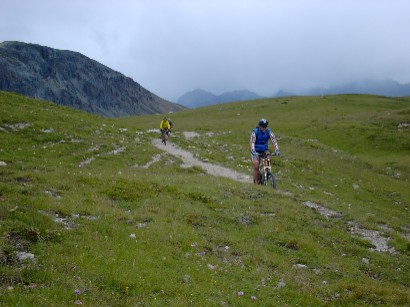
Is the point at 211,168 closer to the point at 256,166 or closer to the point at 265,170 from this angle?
the point at 256,166

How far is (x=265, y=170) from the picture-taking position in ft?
77.6

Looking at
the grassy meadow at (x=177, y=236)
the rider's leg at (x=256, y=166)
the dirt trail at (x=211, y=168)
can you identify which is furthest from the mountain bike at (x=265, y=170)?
the dirt trail at (x=211, y=168)

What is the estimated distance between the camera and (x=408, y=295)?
11023 mm

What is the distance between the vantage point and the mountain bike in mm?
23328

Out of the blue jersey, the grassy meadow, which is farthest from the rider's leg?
the grassy meadow

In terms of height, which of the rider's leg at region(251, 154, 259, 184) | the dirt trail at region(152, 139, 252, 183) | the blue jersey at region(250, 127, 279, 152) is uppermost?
the blue jersey at region(250, 127, 279, 152)

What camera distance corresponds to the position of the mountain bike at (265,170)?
76.5ft

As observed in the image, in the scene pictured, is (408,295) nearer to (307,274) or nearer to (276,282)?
(307,274)

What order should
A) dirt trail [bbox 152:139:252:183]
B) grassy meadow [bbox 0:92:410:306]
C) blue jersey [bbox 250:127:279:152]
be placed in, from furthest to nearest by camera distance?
1. dirt trail [bbox 152:139:252:183]
2. blue jersey [bbox 250:127:279:152]
3. grassy meadow [bbox 0:92:410:306]

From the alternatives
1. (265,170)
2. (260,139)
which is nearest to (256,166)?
(265,170)

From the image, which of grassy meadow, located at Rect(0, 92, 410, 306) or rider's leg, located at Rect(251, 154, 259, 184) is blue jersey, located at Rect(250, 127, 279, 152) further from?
grassy meadow, located at Rect(0, 92, 410, 306)

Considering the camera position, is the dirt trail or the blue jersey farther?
the dirt trail

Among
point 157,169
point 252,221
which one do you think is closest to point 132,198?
point 252,221

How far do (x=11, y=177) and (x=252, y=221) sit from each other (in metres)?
11.1
